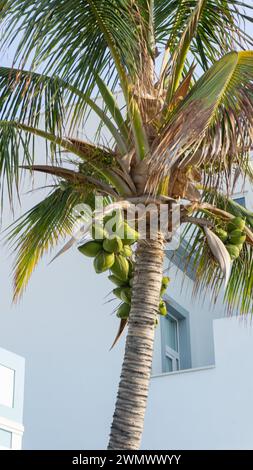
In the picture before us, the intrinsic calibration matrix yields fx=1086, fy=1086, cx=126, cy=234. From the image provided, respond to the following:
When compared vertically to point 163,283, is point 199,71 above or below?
above

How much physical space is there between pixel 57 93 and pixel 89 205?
114cm

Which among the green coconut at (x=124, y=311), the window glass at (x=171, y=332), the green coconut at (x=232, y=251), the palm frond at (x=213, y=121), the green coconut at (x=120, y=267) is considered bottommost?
the green coconut at (x=124, y=311)

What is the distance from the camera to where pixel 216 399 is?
16.3 metres

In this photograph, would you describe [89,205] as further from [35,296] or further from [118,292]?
[35,296]

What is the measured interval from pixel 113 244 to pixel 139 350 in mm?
817

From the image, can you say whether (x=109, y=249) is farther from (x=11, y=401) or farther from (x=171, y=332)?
(x=171, y=332)

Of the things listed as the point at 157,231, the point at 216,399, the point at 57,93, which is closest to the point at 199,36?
the point at 57,93

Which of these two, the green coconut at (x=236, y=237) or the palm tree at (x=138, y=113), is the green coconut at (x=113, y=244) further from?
the green coconut at (x=236, y=237)

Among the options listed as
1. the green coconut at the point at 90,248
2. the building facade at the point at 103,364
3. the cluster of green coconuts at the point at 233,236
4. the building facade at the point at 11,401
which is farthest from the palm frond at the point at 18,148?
the building facade at the point at 103,364

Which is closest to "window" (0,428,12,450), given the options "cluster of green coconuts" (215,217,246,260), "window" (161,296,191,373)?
"cluster of green coconuts" (215,217,246,260)

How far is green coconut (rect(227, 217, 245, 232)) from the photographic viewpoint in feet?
29.5

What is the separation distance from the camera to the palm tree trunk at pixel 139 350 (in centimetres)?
785

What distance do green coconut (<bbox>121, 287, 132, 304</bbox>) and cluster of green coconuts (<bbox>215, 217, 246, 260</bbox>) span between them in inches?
34.1

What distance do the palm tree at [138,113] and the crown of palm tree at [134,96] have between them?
11 mm
